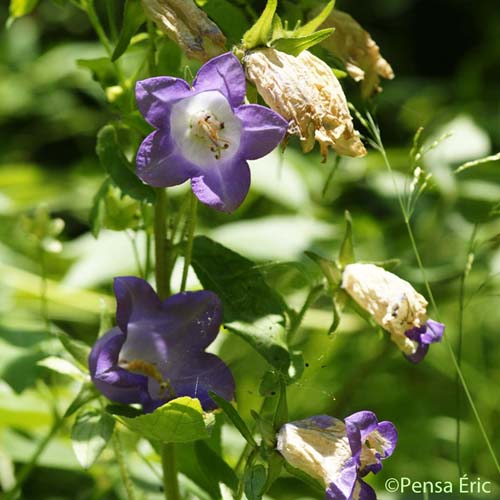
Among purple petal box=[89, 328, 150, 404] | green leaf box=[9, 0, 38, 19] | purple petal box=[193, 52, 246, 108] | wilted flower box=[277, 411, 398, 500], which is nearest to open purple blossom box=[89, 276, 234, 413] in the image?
purple petal box=[89, 328, 150, 404]

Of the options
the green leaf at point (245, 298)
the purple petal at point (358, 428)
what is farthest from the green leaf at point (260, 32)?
the purple petal at point (358, 428)

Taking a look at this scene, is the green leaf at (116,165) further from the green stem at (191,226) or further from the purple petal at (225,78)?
the purple petal at (225,78)

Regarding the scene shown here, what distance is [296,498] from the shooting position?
1.60 meters

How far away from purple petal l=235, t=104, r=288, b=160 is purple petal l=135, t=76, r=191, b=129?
6cm

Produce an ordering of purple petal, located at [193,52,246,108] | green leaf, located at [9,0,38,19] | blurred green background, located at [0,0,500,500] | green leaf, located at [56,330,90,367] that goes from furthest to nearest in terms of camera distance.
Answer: blurred green background, located at [0,0,500,500], green leaf, located at [9,0,38,19], green leaf, located at [56,330,90,367], purple petal, located at [193,52,246,108]

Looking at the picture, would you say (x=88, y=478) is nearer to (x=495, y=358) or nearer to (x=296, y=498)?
(x=296, y=498)

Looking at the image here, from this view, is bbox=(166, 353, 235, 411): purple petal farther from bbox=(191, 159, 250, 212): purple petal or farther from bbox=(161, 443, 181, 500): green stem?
bbox=(191, 159, 250, 212): purple petal

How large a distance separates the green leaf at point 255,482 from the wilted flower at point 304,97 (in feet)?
0.94

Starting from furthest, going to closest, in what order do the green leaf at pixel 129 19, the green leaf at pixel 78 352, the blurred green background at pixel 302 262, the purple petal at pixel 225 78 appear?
1. the blurred green background at pixel 302 262
2. the green leaf at pixel 78 352
3. the green leaf at pixel 129 19
4. the purple petal at pixel 225 78

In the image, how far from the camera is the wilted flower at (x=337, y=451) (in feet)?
2.81

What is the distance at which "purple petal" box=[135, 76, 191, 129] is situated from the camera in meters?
0.85

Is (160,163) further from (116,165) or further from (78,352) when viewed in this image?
(78,352)

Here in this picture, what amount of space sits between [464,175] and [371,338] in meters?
0.36

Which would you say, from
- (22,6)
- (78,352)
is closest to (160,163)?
(78,352)
